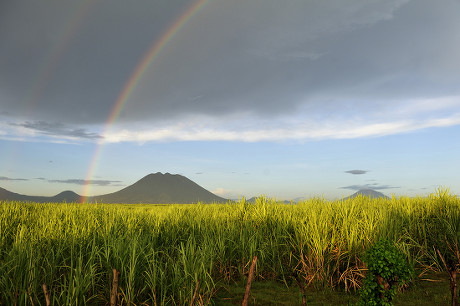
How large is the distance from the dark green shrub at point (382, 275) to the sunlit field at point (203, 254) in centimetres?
165

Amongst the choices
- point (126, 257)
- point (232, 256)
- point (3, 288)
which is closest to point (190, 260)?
point (126, 257)

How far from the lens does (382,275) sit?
15.3ft

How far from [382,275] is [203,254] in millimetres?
3201

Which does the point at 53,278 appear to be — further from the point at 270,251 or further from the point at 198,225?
the point at 270,251

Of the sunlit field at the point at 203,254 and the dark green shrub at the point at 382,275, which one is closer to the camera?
the dark green shrub at the point at 382,275

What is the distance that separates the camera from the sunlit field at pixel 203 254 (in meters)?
5.56

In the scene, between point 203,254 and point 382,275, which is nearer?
point 382,275

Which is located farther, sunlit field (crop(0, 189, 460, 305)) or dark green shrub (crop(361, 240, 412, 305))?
sunlit field (crop(0, 189, 460, 305))

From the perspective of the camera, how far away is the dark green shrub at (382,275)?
4.62 metres

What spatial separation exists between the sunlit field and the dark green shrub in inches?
64.9

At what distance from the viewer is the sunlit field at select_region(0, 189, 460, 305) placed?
18.2ft

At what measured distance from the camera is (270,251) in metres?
7.91

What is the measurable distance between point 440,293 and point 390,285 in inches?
107

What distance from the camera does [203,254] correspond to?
618cm
